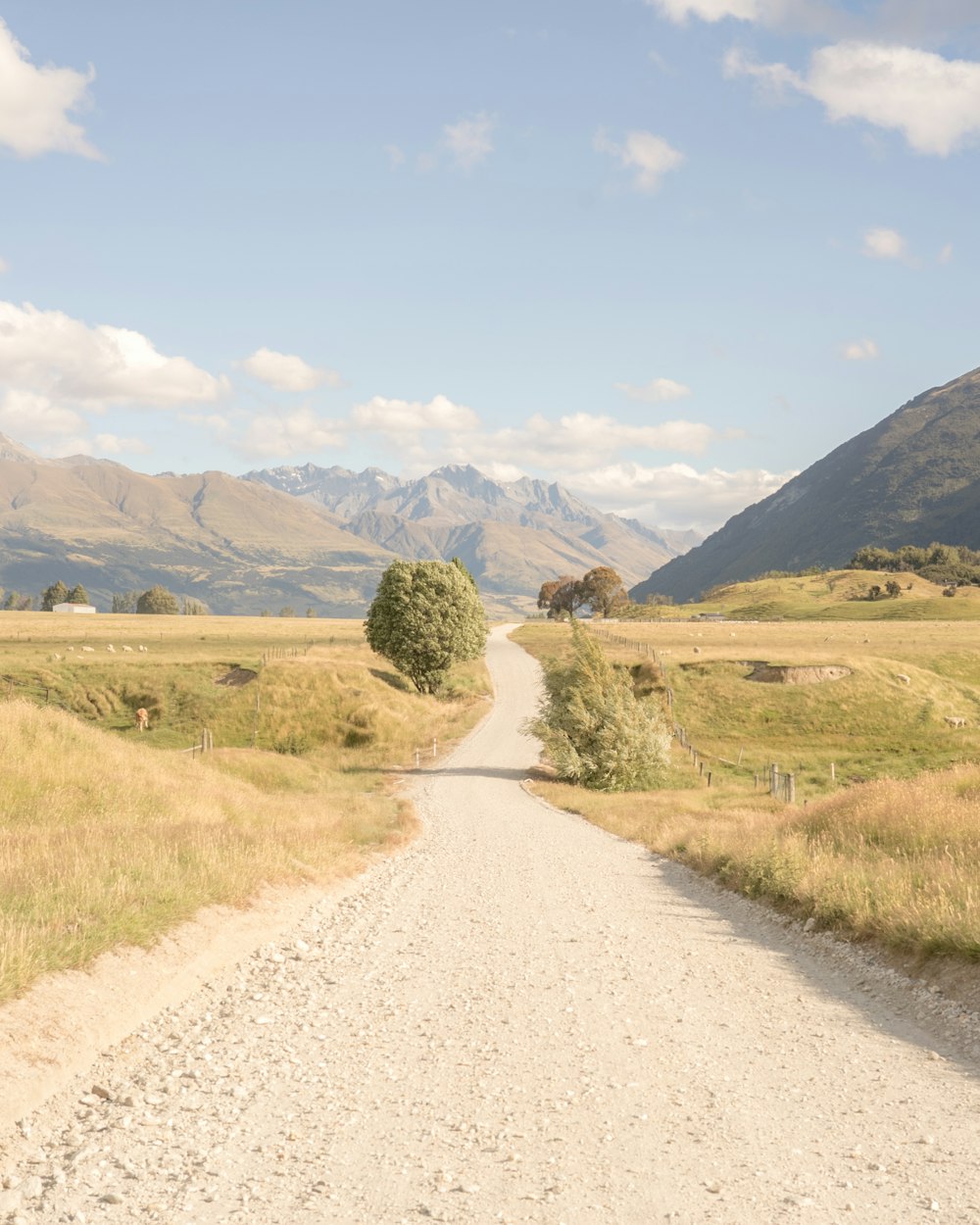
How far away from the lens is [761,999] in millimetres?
11281

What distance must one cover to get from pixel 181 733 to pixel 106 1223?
56.0m

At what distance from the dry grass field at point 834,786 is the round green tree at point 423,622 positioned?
1499cm

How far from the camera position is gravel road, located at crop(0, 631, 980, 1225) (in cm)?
637

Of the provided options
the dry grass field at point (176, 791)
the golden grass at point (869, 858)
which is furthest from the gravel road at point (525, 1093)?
the dry grass field at point (176, 791)

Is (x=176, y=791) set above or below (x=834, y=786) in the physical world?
above

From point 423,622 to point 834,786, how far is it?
3352 centimetres

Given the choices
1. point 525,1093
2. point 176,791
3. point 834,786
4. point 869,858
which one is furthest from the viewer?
point 834,786

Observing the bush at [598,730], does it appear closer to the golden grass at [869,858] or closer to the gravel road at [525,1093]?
the golden grass at [869,858]

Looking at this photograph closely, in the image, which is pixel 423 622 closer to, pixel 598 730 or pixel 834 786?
pixel 598 730

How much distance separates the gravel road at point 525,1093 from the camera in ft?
20.9

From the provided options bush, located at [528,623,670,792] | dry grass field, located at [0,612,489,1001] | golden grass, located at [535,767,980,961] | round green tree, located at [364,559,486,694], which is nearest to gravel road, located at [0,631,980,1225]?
golden grass, located at [535,767,980,961]

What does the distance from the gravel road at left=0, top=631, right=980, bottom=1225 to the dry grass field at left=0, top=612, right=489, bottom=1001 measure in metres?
→ 1.88

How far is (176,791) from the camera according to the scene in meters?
24.5

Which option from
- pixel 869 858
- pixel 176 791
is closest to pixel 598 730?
pixel 176 791
